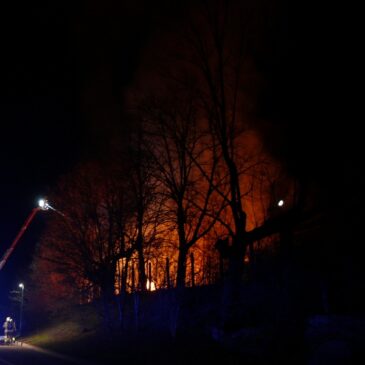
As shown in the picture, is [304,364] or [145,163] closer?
[304,364]

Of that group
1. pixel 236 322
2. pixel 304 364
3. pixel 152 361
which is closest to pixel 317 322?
pixel 304 364

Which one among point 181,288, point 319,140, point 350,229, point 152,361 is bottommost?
point 152,361

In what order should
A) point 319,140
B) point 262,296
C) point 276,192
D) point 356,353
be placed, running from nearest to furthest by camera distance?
point 356,353
point 262,296
point 319,140
point 276,192

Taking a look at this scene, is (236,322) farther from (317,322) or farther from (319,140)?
(319,140)

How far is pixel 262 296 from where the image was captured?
1409cm

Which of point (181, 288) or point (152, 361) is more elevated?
point (181, 288)

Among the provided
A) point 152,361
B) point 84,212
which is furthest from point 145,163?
point 152,361

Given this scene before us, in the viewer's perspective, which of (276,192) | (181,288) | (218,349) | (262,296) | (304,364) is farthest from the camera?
(276,192)

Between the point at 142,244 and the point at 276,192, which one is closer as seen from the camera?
the point at 142,244

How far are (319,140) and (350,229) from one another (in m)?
9.48

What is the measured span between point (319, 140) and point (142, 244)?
30.4ft

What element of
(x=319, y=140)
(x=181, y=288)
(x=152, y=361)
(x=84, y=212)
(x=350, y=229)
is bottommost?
(x=152, y=361)

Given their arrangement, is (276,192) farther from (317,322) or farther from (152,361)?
(317,322)

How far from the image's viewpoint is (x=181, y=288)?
17.6m
